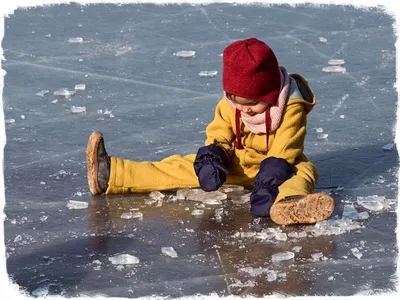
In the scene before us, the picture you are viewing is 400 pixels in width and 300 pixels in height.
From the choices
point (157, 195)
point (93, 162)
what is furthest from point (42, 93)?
point (157, 195)

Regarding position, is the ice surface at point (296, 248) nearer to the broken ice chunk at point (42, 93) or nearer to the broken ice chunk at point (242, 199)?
the broken ice chunk at point (242, 199)

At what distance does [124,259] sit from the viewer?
4.21 metres

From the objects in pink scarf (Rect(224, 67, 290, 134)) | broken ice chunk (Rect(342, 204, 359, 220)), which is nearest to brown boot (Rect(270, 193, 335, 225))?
broken ice chunk (Rect(342, 204, 359, 220))

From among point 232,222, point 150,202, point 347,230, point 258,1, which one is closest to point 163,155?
point 150,202

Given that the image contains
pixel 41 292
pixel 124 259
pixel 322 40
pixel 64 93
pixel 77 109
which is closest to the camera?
pixel 41 292

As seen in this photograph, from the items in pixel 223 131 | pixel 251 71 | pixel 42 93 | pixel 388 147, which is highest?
pixel 251 71

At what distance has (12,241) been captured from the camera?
14.5 feet

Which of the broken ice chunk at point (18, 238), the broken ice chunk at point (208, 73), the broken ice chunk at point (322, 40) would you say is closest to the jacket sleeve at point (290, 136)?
the broken ice chunk at point (18, 238)

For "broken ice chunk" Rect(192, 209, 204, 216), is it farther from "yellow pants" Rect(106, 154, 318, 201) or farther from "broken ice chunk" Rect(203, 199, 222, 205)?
"yellow pants" Rect(106, 154, 318, 201)

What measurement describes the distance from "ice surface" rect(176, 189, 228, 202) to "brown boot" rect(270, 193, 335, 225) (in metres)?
0.41

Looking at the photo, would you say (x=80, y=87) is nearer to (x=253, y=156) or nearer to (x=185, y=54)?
(x=185, y=54)

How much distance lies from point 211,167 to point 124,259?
2.44 feet

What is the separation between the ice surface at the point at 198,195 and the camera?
4883 mm

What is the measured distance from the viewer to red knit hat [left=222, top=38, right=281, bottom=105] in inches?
183
